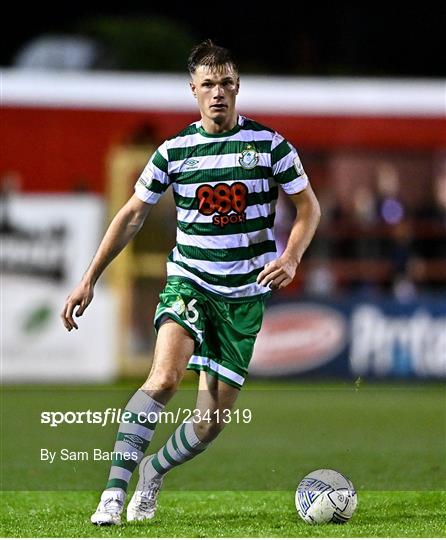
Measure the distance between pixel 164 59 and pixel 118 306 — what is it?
381 inches

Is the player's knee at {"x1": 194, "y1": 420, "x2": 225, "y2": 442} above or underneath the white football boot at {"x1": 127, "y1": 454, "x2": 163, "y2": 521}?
above

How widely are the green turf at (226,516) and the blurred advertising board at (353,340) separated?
336 inches

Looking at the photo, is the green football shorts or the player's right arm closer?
the player's right arm

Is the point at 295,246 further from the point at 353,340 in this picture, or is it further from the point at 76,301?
the point at 353,340

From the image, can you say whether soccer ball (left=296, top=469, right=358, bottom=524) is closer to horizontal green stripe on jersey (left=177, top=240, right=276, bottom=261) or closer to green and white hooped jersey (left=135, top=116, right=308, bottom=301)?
green and white hooped jersey (left=135, top=116, right=308, bottom=301)

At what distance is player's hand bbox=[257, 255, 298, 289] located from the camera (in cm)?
695

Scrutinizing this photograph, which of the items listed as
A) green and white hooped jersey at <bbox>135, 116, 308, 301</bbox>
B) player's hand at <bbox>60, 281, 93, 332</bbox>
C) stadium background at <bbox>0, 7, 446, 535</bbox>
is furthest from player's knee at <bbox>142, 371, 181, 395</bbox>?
stadium background at <bbox>0, 7, 446, 535</bbox>

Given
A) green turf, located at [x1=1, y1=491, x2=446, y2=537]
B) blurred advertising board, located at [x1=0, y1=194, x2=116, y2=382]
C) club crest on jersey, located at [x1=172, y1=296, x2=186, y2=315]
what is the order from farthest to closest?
blurred advertising board, located at [x1=0, y1=194, x2=116, y2=382], club crest on jersey, located at [x1=172, y1=296, x2=186, y2=315], green turf, located at [x1=1, y1=491, x2=446, y2=537]

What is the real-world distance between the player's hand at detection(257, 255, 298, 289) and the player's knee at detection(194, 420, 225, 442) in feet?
2.84

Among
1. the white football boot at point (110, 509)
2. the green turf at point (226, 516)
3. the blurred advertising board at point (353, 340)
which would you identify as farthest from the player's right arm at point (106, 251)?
the blurred advertising board at point (353, 340)

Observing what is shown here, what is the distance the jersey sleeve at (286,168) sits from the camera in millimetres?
7355

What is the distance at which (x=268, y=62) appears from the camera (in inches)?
1156

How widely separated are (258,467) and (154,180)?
296 cm

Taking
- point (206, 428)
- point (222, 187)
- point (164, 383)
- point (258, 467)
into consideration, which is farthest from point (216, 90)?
point (258, 467)
